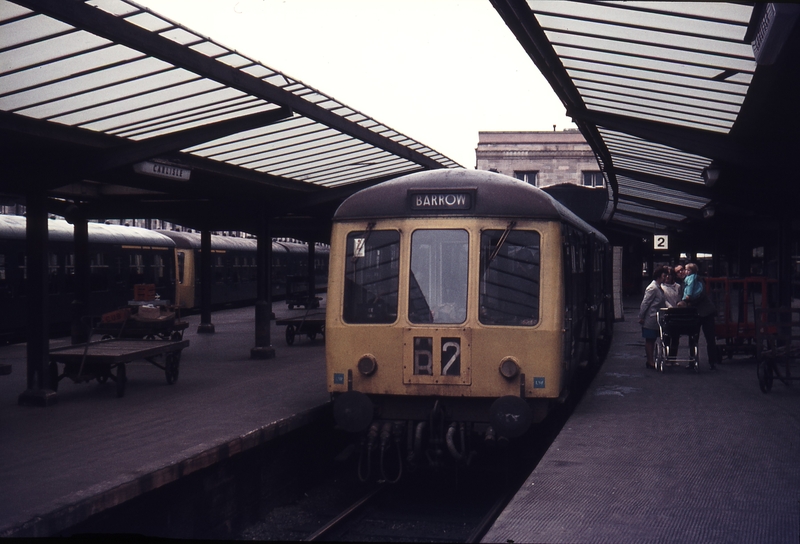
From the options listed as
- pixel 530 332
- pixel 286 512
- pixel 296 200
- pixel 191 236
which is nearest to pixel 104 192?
pixel 296 200

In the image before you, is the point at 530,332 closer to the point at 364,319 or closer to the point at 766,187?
the point at 364,319

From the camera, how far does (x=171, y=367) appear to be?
457 inches

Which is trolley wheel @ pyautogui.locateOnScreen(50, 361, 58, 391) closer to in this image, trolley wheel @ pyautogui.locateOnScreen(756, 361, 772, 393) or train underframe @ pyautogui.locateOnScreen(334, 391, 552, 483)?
train underframe @ pyautogui.locateOnScreen(334, 391, 552, 483)

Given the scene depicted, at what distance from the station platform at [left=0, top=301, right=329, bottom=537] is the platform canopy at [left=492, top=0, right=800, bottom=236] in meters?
4.54

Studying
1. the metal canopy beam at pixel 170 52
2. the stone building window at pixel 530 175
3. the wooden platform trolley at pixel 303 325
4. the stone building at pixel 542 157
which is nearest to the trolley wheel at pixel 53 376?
the metal canopy beam at pixel 170 52

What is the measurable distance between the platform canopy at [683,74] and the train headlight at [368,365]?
10.6ft

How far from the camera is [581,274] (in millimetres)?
10383

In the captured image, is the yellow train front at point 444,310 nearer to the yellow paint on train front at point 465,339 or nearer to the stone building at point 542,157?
the yellow paint on train front at point 465,339

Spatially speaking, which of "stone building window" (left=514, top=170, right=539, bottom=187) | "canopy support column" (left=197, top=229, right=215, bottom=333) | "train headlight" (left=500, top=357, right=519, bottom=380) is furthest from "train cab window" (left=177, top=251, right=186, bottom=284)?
"stone building window" (left=514, top=170, right=539, bottom=187)

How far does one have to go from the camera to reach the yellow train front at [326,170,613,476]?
24.9 feet

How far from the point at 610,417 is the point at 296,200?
8.12 m

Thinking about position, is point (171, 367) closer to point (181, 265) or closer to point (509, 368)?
point (509, 368)

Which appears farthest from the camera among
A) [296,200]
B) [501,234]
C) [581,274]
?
[296,200]

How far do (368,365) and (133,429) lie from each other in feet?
8.16
